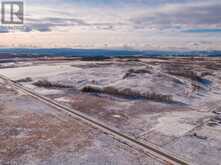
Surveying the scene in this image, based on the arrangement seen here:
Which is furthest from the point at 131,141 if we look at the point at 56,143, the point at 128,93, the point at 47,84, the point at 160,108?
the point at 47,84

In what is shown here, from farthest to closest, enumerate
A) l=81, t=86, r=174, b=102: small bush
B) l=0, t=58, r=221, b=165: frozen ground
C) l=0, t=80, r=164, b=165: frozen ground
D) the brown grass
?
the brown grass → l=81, t=86, r=174, b=102: small bush → l=0, t=58, r=221, b=165: frozen ground → l=0, t=80, r=164, b=165: frozen ground

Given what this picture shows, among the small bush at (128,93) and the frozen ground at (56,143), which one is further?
the small bush at (128,93)

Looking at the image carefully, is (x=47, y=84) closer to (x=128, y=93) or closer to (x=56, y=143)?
(x=128, y=93)

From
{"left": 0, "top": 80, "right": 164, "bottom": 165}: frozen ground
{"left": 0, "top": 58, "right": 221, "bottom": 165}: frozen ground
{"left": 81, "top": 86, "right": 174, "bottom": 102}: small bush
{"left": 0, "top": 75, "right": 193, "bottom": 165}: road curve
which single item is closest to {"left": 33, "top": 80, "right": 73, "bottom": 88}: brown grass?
{"left": 0, "top": 58, "right": 221, "bottom": 165}: frozen ground

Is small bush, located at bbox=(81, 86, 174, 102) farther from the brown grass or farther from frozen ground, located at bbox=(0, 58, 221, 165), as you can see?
the brown grass

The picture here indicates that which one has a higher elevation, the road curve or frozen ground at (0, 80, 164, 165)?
the road curve

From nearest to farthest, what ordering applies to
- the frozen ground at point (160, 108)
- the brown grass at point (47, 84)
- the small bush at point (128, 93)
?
the frozen ground at point (160, 108) < the small bush at point (128, 93) < the brown grass at point (47, 84)

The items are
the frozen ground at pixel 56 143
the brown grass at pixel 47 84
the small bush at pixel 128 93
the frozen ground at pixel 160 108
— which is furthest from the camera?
the brown grass at pixel 47 84

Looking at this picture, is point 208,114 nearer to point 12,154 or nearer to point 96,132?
point 96,132

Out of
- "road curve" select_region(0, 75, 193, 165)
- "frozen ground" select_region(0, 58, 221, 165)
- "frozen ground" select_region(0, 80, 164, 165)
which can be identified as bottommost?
"frozen ground" select_region(0, 80, 164, 165)

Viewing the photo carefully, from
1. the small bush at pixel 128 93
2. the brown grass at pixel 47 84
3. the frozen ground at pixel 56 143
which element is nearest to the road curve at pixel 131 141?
the frozen ground at pixel 56 143

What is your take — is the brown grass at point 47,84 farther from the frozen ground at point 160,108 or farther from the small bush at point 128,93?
the small bush at point 128,93
